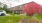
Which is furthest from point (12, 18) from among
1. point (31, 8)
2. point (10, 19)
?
point (31, 8)

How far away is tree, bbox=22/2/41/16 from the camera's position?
→ 4.60 ft

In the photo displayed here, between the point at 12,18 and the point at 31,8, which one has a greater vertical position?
the point at 31,8

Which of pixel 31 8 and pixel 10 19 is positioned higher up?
pixel 31 8

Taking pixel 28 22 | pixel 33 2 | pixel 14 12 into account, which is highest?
pixel 33 2

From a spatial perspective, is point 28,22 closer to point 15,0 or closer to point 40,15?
point 40,15

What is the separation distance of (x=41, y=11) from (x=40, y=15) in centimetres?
6

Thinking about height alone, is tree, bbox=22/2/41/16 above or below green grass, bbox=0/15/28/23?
above

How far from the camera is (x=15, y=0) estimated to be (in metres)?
1.43

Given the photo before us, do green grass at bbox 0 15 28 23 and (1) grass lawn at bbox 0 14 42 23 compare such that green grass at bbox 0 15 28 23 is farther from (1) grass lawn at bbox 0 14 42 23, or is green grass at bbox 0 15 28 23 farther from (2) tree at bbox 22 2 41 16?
(2) tree at bbox 22 2 41 16

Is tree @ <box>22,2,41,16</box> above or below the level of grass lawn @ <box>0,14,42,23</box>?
above

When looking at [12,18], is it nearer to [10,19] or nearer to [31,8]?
[10,19]

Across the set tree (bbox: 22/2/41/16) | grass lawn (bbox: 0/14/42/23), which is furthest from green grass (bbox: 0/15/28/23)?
tree (bbox: 22/2/41/16)

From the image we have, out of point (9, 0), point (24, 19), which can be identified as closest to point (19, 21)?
point (24, 19)

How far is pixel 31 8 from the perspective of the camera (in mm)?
1410
